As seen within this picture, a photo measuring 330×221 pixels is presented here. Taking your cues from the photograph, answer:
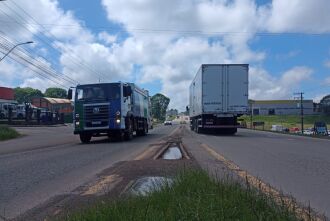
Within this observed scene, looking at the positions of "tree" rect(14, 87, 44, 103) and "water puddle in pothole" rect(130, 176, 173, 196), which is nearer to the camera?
"water puddle in pothole" rect(130, 176, 173, 196)

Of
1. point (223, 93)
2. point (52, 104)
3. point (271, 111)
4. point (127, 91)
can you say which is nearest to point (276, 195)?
point (127, 91)

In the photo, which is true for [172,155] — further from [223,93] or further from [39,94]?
[39,94]

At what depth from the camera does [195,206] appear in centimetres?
543

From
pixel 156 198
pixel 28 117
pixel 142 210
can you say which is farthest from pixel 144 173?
pixel 28 117

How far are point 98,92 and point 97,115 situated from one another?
1.20 meters

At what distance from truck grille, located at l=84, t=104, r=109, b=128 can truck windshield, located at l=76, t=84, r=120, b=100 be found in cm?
46

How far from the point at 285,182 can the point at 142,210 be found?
5659 mm

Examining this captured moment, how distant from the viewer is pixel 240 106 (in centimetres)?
3369

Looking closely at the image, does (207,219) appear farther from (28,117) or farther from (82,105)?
(28,117)

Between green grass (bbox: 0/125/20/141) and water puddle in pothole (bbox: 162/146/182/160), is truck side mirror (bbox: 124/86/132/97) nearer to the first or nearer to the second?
water puddle in pothole (bbox: 162/146/182/160)

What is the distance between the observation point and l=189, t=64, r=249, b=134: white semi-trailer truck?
33844mm

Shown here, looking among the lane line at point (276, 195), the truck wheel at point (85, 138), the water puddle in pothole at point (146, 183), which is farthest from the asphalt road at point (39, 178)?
the truck wheel at point (85, 138)

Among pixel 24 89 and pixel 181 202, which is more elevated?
pixel 24 89

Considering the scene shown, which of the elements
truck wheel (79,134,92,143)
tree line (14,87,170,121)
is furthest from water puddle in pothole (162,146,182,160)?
tree line (14,87,170,121)
